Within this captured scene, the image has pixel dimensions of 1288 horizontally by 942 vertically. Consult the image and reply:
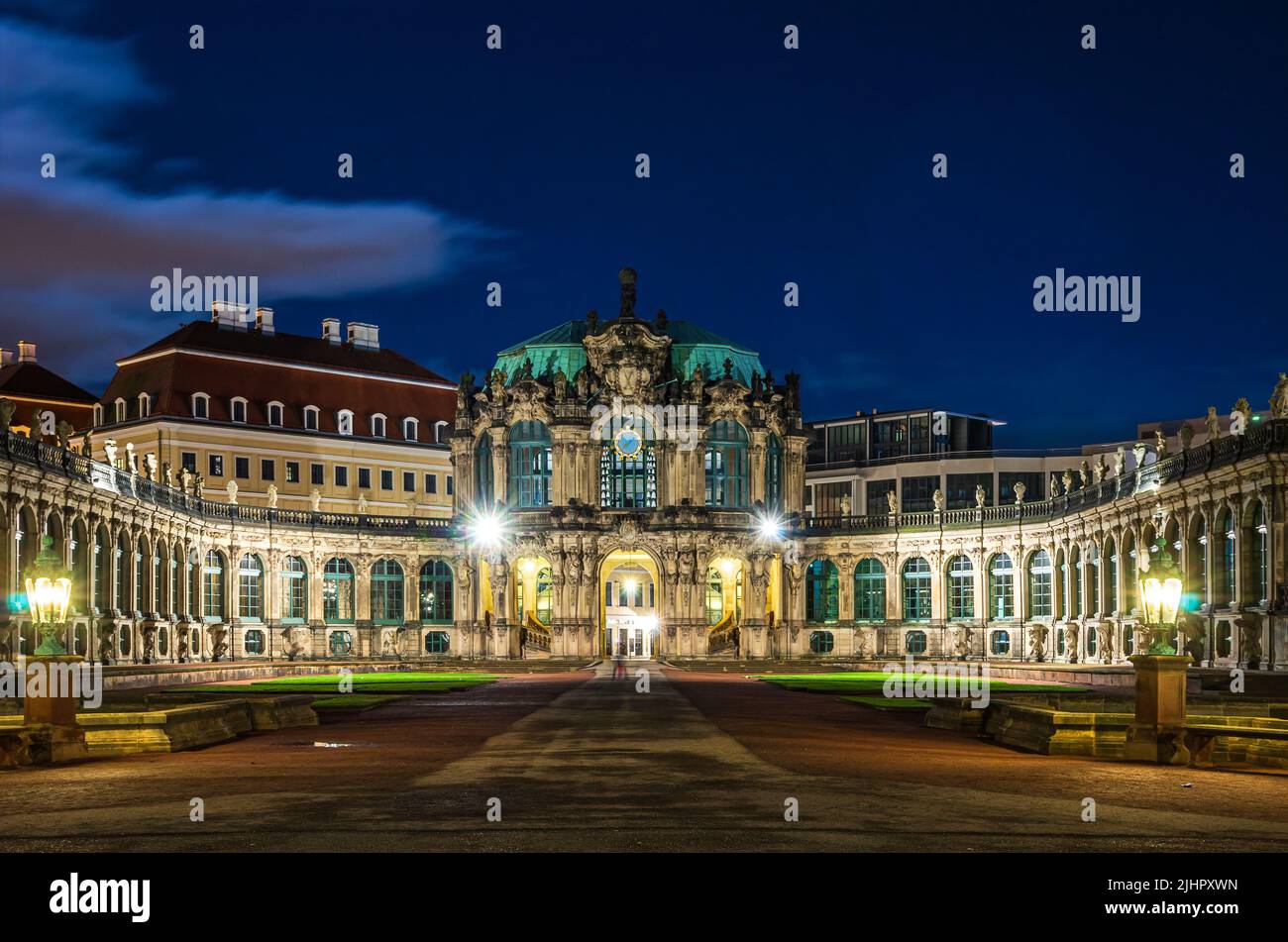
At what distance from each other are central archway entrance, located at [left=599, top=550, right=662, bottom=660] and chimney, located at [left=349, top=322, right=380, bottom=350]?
3522 centimetres

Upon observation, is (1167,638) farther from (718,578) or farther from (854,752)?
(718,578)

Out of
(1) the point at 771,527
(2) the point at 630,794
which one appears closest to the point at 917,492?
(1) the point at 771,527

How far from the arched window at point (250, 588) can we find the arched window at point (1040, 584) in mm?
51348

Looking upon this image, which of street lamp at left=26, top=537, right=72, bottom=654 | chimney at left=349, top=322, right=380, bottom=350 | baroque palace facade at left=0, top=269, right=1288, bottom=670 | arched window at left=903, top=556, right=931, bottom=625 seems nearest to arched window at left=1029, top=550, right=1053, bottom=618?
baroque palace facade at left=0, top=269, right=1288, bottom=670

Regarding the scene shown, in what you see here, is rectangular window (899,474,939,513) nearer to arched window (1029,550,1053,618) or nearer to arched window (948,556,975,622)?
arched window (948,556,975,622)

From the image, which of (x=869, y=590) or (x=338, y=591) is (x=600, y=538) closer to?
(x=338, y=591)

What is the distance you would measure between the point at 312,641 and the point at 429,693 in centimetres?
5624

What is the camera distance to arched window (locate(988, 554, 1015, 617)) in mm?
117875

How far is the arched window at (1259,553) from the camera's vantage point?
75.5 meters

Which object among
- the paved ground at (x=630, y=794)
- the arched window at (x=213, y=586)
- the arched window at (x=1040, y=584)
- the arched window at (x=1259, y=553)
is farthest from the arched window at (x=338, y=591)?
the paved ground at (x=630, y=794)

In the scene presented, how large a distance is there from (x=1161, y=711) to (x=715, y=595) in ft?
319

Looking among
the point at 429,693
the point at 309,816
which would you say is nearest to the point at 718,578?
the point at 429,693

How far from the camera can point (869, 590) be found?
125 metres
